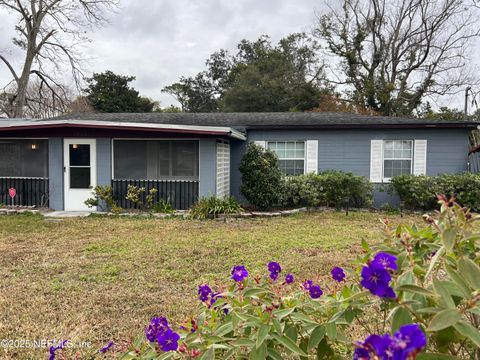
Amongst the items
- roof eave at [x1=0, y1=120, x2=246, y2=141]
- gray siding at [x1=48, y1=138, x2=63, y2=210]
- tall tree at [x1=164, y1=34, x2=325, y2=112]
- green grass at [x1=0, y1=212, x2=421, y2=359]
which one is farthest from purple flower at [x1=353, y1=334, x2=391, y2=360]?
tall tree at [x1=164, y1=34, x2=325, y2=112]

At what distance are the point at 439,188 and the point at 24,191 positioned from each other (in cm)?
1124

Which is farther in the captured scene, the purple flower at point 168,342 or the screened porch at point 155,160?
the screened porch at point 155,160

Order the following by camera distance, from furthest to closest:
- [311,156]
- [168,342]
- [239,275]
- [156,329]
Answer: [311,156] < [239,275] < [156,329] < [168,342]

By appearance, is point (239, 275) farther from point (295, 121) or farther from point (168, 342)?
point (295, 121)

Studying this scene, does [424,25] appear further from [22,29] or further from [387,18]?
[22,29]

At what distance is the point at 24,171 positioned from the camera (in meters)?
10.6

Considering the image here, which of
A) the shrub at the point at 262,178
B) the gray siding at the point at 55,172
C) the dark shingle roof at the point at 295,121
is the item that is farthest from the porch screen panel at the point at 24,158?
the shrub at the point at 262,178

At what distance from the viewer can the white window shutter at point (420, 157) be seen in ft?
35.3

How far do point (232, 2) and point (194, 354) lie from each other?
59.8 ft

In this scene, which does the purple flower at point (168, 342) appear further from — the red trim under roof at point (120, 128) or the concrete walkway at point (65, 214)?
the concrete walkway at point (65, 214)

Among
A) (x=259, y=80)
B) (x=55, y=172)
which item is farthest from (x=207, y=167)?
(x=259, y=80)

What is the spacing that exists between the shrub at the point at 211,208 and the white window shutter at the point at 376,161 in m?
4.40

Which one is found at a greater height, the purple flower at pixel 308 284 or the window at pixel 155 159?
the window at pixel 155 159

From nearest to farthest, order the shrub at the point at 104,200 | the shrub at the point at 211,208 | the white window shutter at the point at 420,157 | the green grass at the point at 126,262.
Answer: the green grass at the point at 126,262, the shrub at the point at 211,208, the shrub at the point at 104,200, the white window shutter at the point at 420,157
